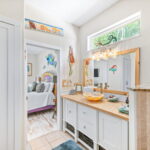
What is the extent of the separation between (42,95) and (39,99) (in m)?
0.18

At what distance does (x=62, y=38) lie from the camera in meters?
2.62

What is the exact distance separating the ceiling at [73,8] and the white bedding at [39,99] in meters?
2.60

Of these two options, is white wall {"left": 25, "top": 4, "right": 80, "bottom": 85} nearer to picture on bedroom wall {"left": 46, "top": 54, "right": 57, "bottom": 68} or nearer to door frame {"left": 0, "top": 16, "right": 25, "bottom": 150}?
door frame {"left": 0, "top": 16, "right": 25, "bottom": 150}

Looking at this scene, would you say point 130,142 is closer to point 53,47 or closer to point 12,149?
point 12,149

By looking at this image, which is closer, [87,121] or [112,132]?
[112,132]

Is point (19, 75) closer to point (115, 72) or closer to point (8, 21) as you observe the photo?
point (8, 21)

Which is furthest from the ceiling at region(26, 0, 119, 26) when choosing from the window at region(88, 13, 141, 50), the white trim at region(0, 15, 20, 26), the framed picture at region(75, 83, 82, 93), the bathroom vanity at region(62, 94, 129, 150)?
the bathroom vanity at region(62, 94, 129, 150)

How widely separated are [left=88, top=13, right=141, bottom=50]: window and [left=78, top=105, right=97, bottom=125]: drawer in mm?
1456

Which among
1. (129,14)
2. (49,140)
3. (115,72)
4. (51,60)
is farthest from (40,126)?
(129,14)

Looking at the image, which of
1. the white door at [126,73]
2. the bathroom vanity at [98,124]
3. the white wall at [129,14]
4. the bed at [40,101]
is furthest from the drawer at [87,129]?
the bed at [40,101]

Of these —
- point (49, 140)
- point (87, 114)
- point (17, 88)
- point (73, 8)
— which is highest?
point (73, 8)

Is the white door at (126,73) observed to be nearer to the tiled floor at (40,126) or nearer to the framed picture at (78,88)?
the framed picture at (78,88)

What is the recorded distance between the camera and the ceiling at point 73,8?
2020 mm

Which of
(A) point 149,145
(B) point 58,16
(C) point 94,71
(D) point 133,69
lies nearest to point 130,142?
(A) point 149,145
